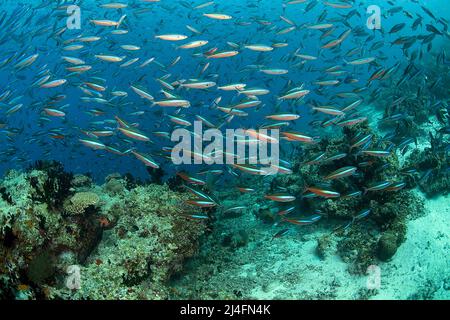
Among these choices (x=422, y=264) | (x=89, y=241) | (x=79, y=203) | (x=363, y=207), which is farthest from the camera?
(x=363, y=207)

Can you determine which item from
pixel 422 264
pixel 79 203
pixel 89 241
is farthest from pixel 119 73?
pixel 422 264

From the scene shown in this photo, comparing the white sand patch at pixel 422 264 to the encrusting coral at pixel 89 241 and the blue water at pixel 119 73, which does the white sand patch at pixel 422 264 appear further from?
the blue water at pixel 119 73

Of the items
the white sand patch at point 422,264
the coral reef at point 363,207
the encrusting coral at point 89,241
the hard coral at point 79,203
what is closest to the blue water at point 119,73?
the encrusting coral at point 89,241

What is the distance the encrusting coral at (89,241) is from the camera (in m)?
5.26

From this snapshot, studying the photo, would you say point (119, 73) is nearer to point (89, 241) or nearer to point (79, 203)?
point (79, 203)

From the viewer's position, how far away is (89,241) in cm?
621

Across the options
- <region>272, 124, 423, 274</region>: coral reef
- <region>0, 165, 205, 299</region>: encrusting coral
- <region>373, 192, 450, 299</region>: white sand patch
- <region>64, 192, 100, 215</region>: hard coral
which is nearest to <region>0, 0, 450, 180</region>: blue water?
<region>0, 165, 205, 299</region>: encrusting coral

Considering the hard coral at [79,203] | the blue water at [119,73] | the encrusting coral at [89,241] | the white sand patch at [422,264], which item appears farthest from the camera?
the blue water at [119,73]

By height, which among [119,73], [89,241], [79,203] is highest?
[79,203]

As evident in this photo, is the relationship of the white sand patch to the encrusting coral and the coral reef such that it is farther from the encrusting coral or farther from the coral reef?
the encrusting coral

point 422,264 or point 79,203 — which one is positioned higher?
point 79,203

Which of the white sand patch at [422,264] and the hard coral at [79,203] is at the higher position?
the hard coral at [79,203]
